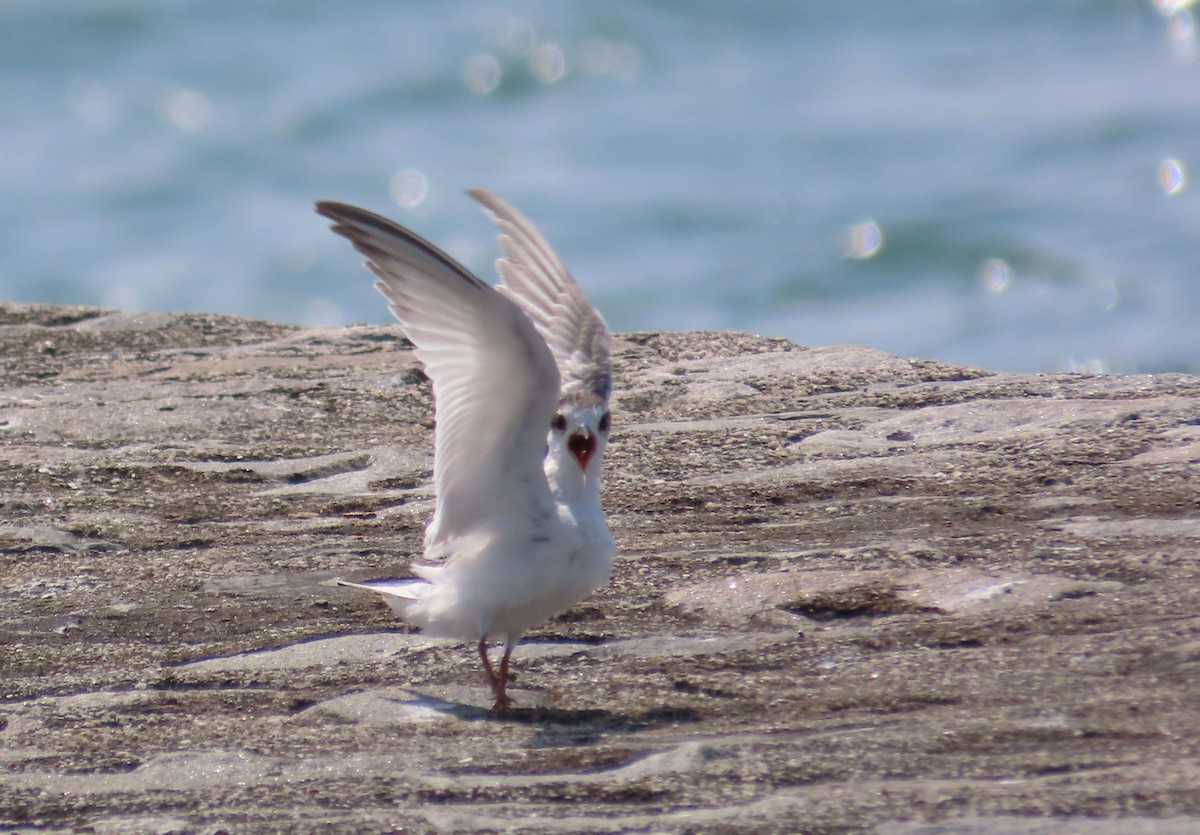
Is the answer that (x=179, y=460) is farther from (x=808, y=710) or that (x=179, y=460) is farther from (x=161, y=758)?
(x=808, y=710)

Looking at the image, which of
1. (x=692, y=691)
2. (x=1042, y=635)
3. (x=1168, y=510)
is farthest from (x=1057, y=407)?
(x=692, y=691)

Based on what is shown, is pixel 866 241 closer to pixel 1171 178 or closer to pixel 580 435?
pixel 1171 178

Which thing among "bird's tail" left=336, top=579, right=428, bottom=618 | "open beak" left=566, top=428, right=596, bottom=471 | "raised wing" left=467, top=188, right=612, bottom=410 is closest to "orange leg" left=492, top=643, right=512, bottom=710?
"bird's tail" left=336, top=579, right=428, bottom=618

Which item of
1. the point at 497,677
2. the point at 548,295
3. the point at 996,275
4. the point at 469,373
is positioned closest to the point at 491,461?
the point at 469,373

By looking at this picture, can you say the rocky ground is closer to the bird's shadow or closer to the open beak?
the bird's shadow

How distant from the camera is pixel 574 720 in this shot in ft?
10.1

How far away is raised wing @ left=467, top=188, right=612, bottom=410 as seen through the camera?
406cm

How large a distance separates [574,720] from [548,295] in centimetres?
149

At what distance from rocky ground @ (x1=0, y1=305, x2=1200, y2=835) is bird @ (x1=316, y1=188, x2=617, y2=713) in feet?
0.44

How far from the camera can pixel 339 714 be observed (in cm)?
314

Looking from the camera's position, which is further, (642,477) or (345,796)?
(642,477)

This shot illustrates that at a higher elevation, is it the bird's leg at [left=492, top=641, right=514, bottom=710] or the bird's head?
the bird's head

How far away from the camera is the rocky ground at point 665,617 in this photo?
8.73 feet

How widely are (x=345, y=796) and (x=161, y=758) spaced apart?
42 centimetres
